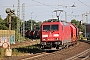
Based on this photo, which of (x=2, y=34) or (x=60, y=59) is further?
(x=2, y=34)

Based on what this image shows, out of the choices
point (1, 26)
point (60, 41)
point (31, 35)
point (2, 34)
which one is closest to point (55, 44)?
point (60, 41)

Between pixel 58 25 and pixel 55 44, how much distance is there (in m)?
2.10

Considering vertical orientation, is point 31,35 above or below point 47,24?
below

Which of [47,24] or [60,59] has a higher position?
[47,24]

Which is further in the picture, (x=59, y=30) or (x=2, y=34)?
(x=2, y=34)

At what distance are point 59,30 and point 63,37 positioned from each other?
1.47 meters

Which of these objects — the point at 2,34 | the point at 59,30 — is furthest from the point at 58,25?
the point at 2,34

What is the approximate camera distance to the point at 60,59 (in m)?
20.0

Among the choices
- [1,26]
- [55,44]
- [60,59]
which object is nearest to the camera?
[60,59]

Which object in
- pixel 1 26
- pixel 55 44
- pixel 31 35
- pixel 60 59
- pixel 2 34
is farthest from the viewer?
pixel 31 35

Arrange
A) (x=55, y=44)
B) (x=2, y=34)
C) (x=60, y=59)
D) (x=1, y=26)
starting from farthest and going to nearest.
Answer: (x=1, y=26), (x=2, y=34), (x=55, y=44), (x=60, y=59)

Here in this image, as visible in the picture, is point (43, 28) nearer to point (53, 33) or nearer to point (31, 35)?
point (53, 33)

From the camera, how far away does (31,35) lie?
77938mm

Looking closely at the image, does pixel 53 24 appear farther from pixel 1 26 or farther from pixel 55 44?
pixel 1 26
